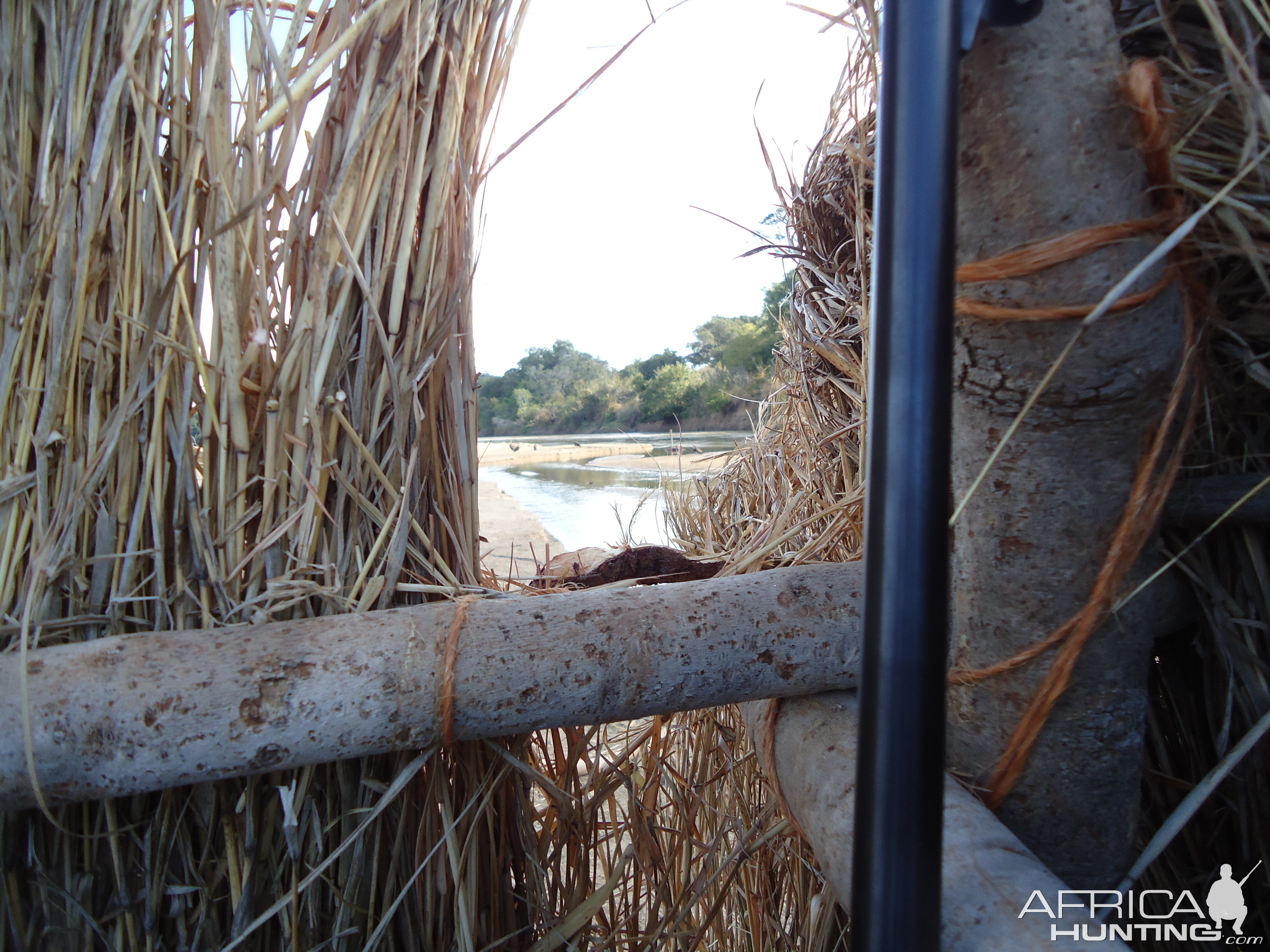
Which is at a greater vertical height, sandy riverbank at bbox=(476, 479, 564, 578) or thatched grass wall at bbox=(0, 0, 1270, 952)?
thatched grass wall at bbox=(0, 0, 1270, 952)

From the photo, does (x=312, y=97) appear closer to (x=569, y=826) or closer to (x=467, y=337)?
(x=467, y=337)

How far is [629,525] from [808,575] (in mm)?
669

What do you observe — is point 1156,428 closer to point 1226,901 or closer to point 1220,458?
point 1220,458

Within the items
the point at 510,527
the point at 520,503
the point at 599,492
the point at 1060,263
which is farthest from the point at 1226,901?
the point at 599,492

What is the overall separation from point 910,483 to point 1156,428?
0.89 feet

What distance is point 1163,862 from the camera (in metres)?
0.59

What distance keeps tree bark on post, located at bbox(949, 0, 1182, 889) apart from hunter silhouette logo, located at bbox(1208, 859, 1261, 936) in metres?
0.16

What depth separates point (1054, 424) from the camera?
0.42 m

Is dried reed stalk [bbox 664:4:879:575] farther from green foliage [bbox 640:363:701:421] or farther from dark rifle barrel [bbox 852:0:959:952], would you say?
green foliage [bbox 640:363:701:421]

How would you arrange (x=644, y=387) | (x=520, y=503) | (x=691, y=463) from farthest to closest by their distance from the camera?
(x=644, y=387)
(x=520, y=503)
(x=691, y=463)

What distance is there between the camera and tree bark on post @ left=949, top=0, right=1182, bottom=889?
0.38m

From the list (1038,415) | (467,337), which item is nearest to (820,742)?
(1038,415)

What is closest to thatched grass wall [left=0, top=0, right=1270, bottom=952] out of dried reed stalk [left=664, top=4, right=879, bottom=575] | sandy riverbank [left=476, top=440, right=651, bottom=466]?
dried reed stalk [left=664, top=4, right=879, bottom=575]

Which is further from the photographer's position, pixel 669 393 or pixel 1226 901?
pixel 669 393
